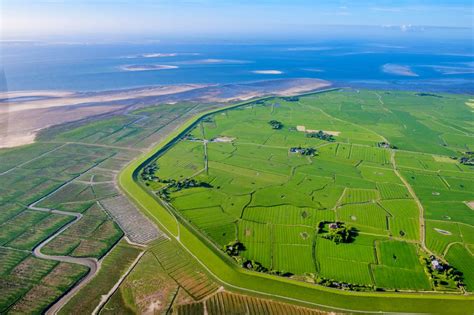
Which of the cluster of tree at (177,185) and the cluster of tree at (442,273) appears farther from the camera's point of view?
the cluster of tree at (177,185)

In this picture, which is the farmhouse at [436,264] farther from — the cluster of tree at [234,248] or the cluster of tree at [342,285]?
the cluster of tree at [234,248]

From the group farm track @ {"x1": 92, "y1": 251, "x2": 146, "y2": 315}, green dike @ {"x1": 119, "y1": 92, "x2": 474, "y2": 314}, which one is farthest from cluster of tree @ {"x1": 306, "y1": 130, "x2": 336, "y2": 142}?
farm track @ {"x1": 92, "y1": 251, "x2": 146, "y2": 315}

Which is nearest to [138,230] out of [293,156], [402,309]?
[402,309]

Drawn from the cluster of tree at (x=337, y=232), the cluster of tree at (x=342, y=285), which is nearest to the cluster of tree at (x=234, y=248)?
the cluster of tree at (x=342, y=285)

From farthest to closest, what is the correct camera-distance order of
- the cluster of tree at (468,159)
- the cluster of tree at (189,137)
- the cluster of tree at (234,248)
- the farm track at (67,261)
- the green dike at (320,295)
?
the cluster of tree at (189,137) → the cluster of tree at (468,159) → the cluster of tree at (234,248) → the green dike at (320,295) → the farm track at (67,261)

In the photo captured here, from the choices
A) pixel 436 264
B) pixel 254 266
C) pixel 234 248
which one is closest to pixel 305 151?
pixel 234 248

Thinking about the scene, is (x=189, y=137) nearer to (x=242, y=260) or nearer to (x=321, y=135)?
(x=321, y=135)
